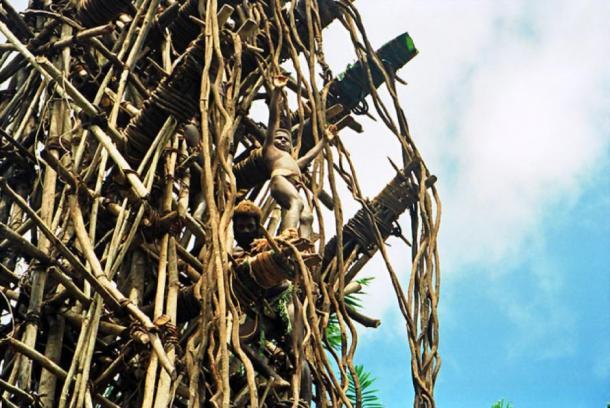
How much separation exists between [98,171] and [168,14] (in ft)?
2.91

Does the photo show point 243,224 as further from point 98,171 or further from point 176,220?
point 98,171

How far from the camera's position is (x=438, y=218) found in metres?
4.14

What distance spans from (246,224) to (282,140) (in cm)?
35

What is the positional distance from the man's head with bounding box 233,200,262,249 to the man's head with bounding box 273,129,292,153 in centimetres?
26

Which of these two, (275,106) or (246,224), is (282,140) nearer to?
(275,106)

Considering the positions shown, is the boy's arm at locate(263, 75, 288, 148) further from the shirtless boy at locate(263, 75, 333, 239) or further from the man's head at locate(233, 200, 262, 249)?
the man's head at locate(233, 200, 262, 249)

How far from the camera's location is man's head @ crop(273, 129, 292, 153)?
3.74 meters

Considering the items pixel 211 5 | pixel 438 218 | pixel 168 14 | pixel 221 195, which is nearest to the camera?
pixel 221 195

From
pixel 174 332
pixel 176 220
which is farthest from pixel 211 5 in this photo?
pixel 174 332

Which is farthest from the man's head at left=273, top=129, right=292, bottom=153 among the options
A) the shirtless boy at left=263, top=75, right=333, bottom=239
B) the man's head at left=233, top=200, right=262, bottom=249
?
the man's head at left=233, top=200, right=262, bottom=249

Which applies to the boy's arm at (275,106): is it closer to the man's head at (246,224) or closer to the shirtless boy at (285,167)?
the shirtless boy at (285,167)

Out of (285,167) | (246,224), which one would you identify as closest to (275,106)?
(285,167)

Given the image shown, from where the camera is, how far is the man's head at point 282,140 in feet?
12.3

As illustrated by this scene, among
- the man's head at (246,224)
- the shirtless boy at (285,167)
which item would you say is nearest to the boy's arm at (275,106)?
the shirtless boy at (285,167)
